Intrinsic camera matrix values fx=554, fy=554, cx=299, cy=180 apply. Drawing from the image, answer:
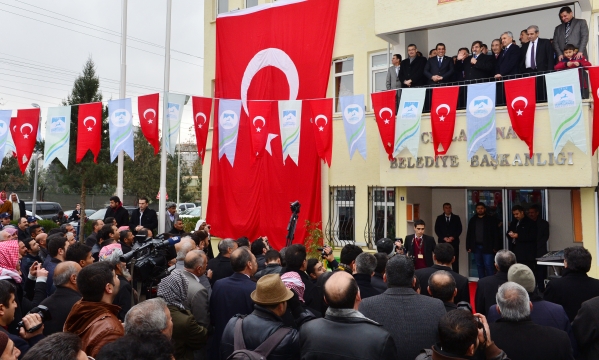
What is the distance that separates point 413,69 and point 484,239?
12.7ft

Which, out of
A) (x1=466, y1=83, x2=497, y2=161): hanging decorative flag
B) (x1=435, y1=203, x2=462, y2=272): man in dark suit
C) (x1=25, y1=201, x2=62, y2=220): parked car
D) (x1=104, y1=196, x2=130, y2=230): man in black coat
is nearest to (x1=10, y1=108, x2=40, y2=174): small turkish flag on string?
(x1=104, y1=196, x2=130, y2=230): man in black coat

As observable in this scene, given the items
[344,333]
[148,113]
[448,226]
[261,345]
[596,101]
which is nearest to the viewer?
[344,333]

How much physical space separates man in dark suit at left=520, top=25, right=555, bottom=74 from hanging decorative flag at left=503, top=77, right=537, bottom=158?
23.9 inches

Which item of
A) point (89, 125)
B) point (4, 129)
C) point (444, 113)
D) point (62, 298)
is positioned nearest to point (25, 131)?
point (4, 129)

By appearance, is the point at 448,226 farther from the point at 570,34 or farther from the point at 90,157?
the point at 90,157

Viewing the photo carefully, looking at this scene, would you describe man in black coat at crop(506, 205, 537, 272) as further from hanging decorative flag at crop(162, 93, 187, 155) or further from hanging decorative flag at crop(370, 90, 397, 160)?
hanging decorative flag at crop(162, 93, 187, 155)

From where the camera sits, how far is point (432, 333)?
3865 millimetres

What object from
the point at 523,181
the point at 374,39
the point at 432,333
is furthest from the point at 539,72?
the point at 432,333

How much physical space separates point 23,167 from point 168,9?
234 inches

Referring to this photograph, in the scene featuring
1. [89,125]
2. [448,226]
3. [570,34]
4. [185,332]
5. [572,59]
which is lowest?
[185,332]

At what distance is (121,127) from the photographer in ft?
38.9

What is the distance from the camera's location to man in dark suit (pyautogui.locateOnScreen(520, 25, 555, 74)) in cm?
1024

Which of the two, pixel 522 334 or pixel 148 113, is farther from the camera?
pixel 148 113

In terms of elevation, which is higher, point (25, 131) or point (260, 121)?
point (260, 121)
